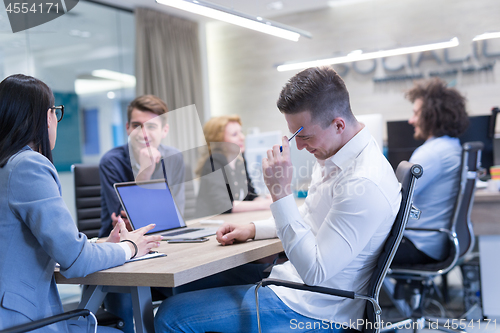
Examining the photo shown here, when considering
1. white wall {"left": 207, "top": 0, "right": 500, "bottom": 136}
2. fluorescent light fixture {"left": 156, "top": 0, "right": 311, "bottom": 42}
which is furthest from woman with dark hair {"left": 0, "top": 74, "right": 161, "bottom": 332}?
white wall {"left": 207, "top": 0, "right": 500, "bottom": 136}

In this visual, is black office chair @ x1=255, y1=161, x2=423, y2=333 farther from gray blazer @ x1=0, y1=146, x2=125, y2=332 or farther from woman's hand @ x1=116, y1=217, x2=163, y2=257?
gray blazer @ x1=0, y1=146, x2=125, y2=332

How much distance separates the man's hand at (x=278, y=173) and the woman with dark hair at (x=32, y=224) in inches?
19.8

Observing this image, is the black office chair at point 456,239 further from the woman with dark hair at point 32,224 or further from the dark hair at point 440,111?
the woman with dark hair at point 32,224

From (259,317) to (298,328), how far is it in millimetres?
122

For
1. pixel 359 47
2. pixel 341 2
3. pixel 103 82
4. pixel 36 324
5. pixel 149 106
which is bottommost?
pixel 36 324

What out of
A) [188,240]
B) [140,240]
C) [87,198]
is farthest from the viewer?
[87,198]

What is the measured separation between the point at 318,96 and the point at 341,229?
1.35 feet

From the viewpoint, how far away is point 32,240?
Answer: 125 centimetres

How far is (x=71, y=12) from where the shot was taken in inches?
193

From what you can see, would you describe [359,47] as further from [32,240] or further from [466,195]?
[32,240]

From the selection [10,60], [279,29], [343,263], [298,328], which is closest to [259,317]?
[298,328]

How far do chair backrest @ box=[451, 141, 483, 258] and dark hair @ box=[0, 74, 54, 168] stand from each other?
6.71 feet

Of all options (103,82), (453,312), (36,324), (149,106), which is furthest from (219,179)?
(103,82)

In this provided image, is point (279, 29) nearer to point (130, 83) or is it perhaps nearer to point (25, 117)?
point (25, 117)
